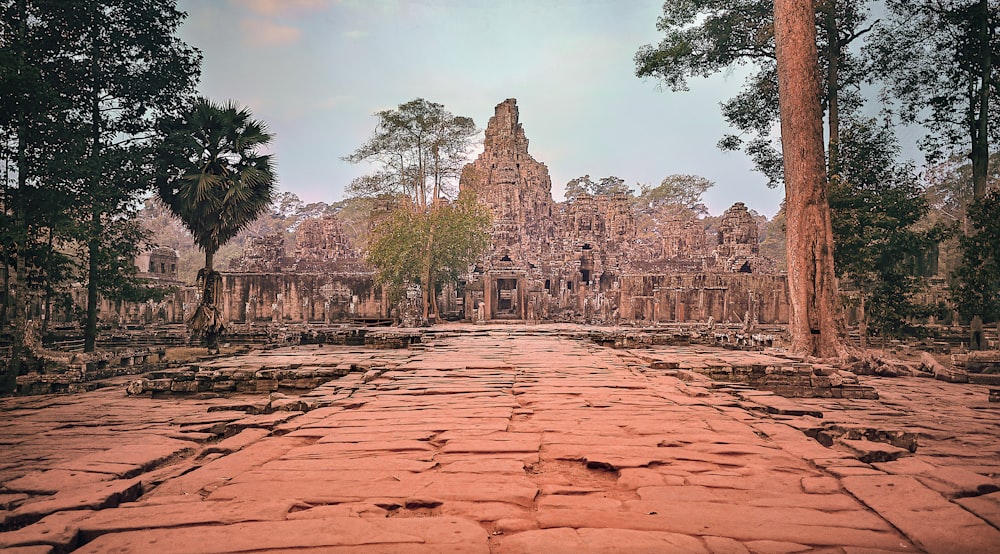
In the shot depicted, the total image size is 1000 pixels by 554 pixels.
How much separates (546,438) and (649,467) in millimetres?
825

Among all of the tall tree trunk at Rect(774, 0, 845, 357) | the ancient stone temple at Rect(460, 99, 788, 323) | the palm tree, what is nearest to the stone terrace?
the tall tree trunk at Rect(774, 0, 845, 357)

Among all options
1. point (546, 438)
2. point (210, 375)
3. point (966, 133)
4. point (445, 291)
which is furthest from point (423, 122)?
point (546, 438)

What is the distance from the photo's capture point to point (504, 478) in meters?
2.81

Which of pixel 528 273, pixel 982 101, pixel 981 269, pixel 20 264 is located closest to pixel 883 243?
pixel 981 269

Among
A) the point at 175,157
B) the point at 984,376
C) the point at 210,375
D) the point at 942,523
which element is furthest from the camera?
the point at 175,157

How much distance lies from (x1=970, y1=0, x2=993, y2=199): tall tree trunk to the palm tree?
1847cm

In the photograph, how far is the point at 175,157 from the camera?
13.6m

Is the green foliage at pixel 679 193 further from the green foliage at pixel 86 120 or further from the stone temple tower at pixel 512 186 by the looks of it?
the green foliage at pixel 86 120

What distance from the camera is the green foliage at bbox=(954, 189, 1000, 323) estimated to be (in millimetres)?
11828

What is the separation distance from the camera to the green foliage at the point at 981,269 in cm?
1183

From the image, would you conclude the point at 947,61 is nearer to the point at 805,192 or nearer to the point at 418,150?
the point at 805,192

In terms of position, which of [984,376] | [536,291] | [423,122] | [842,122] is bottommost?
[984,376]

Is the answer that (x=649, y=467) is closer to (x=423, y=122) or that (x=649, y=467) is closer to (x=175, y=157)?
(x=175, y=157)

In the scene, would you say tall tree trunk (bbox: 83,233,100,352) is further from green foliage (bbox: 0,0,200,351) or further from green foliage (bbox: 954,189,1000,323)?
green foliage (bbox: 954,189,1000,323)
